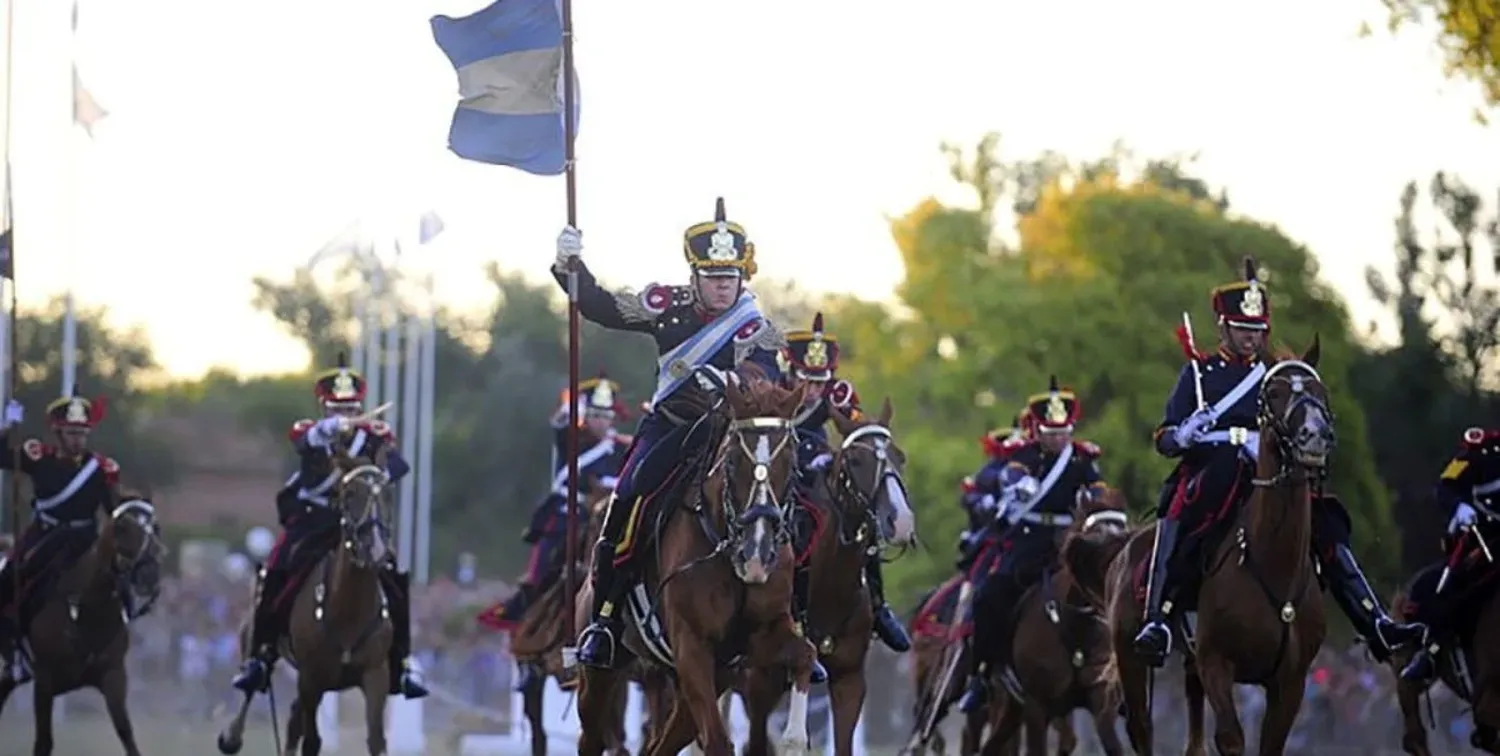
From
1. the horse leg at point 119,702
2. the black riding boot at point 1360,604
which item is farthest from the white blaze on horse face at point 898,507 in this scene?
the horse leg at point 119,702

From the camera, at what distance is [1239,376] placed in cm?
1909

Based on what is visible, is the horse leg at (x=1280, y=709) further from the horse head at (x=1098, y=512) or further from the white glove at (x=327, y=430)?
the white glove at (x=327, y=430)

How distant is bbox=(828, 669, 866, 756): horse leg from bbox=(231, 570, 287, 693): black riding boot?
7074mm

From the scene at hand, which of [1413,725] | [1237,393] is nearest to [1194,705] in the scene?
[1237,393]

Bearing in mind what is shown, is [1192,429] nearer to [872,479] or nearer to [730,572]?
[872,479]

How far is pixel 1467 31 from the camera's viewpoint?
72.3 feet

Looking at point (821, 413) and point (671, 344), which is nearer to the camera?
point (671, 344)

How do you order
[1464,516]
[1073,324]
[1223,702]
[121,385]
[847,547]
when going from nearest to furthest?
1. [1223,702]
2. [847,547]
3. [1464,516]
4. [1073,324]
5. [121,385]

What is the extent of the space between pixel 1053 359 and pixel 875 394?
3.83 metres

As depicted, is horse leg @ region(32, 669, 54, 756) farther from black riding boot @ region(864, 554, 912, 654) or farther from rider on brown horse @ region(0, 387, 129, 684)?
black riding boot @ region(864, 554, 912, 654)

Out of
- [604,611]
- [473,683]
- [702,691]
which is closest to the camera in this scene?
[702,691]

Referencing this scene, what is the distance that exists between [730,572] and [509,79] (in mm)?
4409

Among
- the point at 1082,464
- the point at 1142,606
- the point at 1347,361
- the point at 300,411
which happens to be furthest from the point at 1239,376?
the point at 300,411

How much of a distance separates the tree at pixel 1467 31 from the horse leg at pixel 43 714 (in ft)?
42.1
